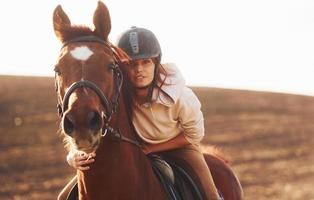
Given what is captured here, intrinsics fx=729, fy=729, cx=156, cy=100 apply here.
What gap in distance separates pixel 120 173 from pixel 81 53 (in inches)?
34.7

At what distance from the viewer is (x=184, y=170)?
5.89 m

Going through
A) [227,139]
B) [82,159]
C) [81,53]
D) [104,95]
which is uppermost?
[81,53]

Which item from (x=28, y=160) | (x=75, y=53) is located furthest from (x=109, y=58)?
(x=28, y=160)

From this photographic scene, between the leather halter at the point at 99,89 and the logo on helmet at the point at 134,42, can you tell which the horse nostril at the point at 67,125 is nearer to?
the leather halter at the point at 99,89

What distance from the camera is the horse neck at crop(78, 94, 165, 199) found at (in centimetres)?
487

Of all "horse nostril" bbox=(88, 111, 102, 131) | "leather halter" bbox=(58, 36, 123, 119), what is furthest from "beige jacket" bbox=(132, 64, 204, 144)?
"horse nostril" bbox=(88, 111, 102, 131)

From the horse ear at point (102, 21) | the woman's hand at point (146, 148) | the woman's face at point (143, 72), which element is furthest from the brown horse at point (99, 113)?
the woman's hand at point (146, 148)

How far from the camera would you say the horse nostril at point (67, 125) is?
4.32 m

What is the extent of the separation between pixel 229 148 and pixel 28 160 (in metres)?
7.13

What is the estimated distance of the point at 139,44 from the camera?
5.53m

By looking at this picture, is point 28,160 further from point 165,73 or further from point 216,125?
point 165,73

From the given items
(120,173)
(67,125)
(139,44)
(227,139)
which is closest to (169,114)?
(139,44)

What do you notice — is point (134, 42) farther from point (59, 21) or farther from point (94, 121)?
point (94, 121)

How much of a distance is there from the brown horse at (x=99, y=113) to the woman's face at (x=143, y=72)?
0.26 meters
